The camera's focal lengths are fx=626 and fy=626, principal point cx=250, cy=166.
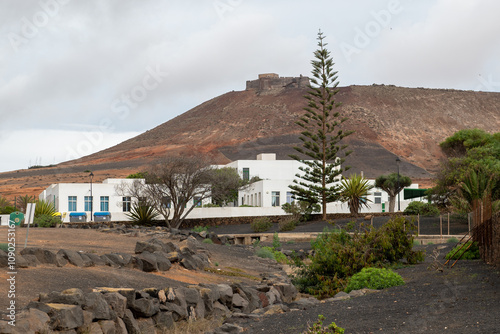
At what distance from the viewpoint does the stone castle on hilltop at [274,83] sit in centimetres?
18938

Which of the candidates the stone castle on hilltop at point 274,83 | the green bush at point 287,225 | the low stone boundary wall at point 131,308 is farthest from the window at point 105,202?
the stone castle on hilltop at point 274,83

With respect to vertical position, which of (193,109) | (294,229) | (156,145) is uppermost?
(193,109)

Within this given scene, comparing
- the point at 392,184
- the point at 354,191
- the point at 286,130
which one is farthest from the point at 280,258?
the point at 286,130

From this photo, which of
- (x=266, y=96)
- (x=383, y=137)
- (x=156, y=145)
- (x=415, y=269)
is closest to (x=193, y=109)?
(x=266, y=96)

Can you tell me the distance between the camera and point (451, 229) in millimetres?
36188

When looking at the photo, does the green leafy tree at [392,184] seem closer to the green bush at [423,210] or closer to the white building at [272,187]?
the white building at [272,187]

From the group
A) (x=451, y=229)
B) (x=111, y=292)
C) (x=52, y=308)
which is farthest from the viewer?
(x=451, y=229)

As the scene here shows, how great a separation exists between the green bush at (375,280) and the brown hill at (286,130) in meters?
97.4

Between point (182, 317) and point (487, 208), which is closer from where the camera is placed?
point (182, 317)

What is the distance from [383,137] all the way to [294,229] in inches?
4144

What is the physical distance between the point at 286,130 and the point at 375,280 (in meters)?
136

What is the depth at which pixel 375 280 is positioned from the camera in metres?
13.1

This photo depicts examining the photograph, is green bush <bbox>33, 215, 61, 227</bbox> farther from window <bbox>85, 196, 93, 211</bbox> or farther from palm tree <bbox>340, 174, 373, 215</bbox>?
window <bbox>85, 196, 93, 211</bbox>

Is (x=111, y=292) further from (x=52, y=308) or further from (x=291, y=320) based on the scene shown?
(x=291, y=320)
